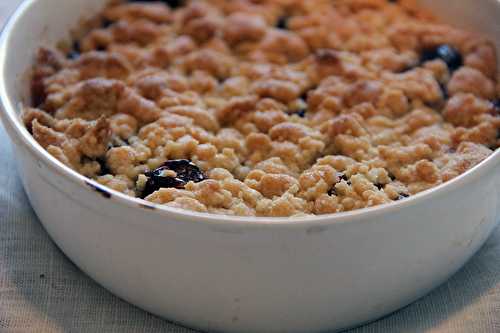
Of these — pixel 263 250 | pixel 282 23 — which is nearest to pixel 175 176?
pixel 263 250

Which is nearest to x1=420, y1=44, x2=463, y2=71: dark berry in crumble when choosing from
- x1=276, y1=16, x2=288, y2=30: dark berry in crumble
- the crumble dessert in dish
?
the crumble dessert in dish

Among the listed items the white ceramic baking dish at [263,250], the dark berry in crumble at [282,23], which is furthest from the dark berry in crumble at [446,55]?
the white ceramic baking dish at [263,250]

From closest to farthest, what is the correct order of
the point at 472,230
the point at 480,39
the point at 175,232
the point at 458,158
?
the point at 175,232 → the point at 472,230 → the point at 458,158 → the point at 480,39

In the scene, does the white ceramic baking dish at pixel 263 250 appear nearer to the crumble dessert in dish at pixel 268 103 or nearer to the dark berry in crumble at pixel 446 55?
the crumble dessert in dish at pixel 268 103

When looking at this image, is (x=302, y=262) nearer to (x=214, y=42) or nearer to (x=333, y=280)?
(x=333, y=280)

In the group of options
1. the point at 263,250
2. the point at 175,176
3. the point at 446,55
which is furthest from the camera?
the point at 446,55

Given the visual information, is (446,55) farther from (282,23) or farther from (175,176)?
(175,176)

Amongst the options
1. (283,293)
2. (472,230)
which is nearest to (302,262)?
(283,293)
